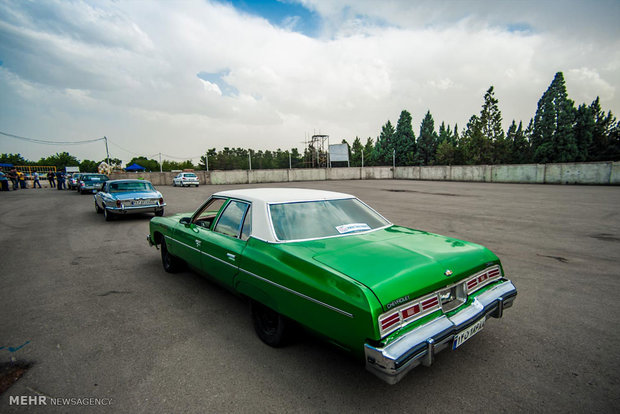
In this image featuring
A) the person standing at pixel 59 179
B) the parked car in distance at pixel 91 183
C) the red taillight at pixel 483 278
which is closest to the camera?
the red taillight at pixel 483 278

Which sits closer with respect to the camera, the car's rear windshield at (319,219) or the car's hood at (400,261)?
the car's hood at (400,261)

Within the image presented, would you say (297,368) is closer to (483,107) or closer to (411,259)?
(411,259)

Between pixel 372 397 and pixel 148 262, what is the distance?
15.7 feet

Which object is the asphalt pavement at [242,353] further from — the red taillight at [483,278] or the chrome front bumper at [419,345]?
the red taillight at [483,278]

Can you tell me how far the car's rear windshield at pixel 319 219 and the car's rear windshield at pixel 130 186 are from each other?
9.28 metres

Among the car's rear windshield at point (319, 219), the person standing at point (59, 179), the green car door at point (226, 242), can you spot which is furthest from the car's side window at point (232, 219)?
the person standing at point (59, 179)

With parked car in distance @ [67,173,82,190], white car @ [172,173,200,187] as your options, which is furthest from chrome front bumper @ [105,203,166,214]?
white car @ [172,173,200,187]

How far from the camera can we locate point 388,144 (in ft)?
209

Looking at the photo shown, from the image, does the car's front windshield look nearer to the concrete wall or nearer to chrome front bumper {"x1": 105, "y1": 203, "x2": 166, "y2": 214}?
the concrete wall

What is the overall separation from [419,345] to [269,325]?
1.51 metres

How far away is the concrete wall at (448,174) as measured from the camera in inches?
958

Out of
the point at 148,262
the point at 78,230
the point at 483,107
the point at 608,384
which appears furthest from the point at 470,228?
the point at 483,107

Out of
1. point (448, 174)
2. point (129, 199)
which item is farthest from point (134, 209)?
point (448, 174)

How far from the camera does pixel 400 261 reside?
231 centimetres
